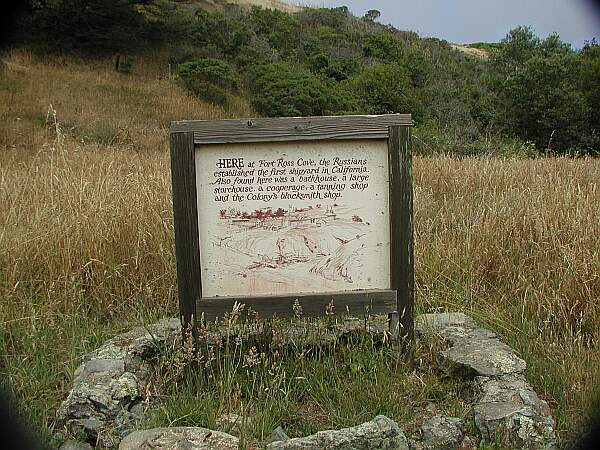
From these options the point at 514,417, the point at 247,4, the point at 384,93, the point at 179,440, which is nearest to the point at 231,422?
the point at 179,440

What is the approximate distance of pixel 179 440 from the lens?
215 centimetres

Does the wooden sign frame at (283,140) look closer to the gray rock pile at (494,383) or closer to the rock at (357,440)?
the gray rock pile at (494,383)

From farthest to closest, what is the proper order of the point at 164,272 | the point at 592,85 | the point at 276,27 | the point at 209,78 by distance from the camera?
the point at 276,27 < the point at 592,85 < the point at 209,78 < the point at 164,272

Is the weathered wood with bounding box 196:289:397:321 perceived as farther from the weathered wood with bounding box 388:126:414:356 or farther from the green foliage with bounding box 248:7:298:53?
the green foliage with bounding box 248:7:298:53

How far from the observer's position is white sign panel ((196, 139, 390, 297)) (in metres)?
2.86

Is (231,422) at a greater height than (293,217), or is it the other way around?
(293,217)

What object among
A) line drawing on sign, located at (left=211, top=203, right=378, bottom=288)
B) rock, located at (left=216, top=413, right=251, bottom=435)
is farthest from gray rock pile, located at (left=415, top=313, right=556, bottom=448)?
rock, located at (left=216, top=413, right=251, bottom=435)

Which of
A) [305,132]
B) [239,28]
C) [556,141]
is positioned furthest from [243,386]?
[239,28]

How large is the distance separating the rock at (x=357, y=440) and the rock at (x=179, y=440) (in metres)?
0.17

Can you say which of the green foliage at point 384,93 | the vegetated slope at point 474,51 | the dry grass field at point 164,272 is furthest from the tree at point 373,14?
the dry grass field at point 164,272

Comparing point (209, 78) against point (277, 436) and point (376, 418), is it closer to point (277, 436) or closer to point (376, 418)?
point (277, 436)

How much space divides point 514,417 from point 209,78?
19115 millimetres

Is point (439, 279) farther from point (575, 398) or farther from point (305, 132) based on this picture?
point (305, 132)

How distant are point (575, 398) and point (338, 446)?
125 centimetres
